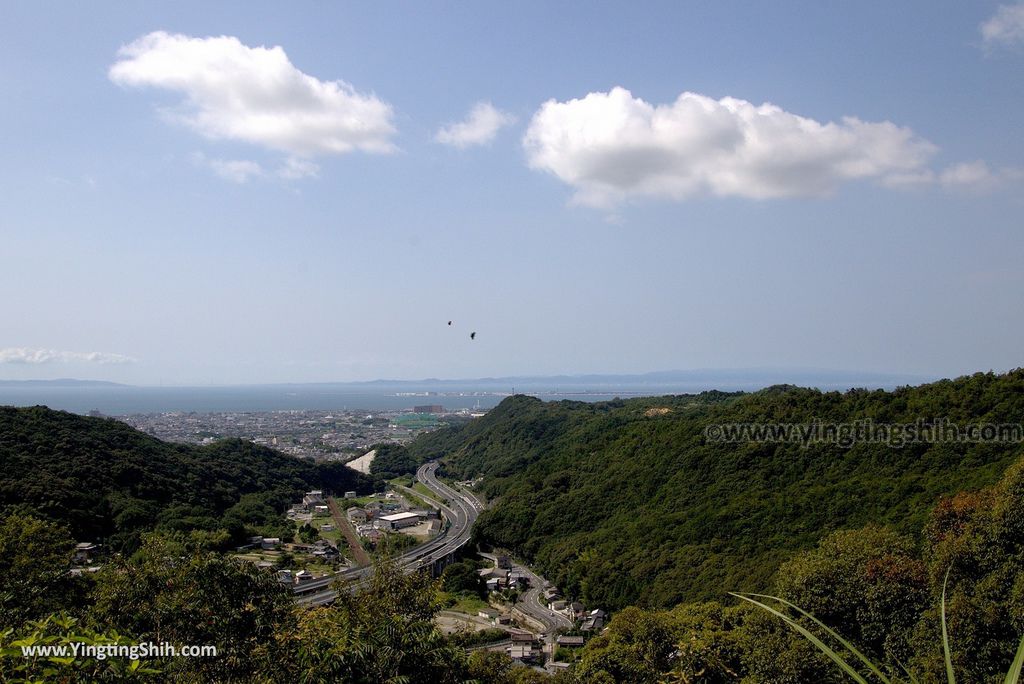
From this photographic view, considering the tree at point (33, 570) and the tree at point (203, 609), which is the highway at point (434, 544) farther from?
the tree at point (33, 570)

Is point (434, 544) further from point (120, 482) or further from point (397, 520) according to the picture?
point (120, 482)

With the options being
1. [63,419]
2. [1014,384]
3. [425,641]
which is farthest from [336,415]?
[425,641]

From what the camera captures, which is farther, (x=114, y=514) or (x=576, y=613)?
(x=114, y=514)

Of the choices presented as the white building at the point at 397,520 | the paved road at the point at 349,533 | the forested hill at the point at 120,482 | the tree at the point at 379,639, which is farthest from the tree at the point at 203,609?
the white building at the point at 397,520

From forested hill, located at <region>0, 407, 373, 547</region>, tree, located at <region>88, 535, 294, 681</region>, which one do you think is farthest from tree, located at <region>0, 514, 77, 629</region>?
forested hill, located at <region>0, 407, 373, 547</region>

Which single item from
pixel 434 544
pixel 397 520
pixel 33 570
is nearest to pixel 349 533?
pixel 397 520

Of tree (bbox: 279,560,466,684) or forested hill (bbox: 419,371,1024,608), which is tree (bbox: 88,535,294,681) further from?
forested hill (bbox: 419,371,1024,608)

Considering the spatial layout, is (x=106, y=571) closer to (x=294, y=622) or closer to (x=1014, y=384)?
(x=294, y=622)

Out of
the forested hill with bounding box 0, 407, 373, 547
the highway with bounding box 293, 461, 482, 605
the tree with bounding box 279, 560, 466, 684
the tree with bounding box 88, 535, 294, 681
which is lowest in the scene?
the highway with bounding box 293, 461, 482, 605
